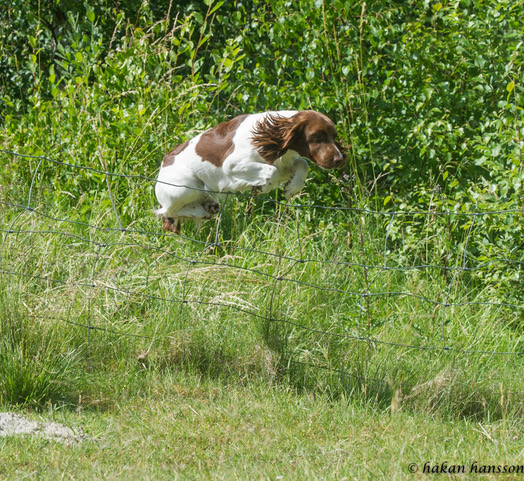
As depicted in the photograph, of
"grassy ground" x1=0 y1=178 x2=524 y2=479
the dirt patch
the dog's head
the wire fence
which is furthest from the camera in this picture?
the dog's head

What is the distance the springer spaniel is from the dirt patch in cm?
178

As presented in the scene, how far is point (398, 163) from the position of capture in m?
6.43

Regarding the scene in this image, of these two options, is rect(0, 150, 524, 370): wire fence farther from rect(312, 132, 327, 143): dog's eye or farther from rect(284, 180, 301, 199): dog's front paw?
rect(312, 132, 327, 143): dog's eye

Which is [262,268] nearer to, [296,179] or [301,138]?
[296,179]

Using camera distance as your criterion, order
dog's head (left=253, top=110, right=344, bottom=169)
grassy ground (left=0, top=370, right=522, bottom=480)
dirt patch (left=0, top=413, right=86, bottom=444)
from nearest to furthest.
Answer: grassy ground (left=0, top=370, right=522, bottom=480), dirt patch (left=0, top=413, right=86, bottom=444), dog's head (left=253, top=110, right=344, bottom=169)

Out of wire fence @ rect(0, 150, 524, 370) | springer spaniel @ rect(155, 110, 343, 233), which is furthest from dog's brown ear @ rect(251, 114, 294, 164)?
wire fence @ rect(0, 150, 524, 370)

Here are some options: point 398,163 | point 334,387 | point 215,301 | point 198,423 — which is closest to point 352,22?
point 398,163

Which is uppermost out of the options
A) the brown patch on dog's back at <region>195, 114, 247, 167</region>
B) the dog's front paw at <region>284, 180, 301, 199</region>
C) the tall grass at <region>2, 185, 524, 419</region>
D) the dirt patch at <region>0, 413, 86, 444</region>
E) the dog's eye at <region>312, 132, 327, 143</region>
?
the dog's eye at <region>312, 132, 327, 143</region>

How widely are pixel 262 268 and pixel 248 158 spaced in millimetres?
797

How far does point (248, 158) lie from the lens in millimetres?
5086

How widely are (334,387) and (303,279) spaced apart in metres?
1.21

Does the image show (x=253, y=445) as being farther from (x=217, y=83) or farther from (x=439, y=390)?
(x=217, y=83)

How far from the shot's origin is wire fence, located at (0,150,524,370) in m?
4.32

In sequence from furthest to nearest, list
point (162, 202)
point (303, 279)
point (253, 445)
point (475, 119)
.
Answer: point (475, 119) < point (162, 202) < point (303, 279) < point (253, 445)
